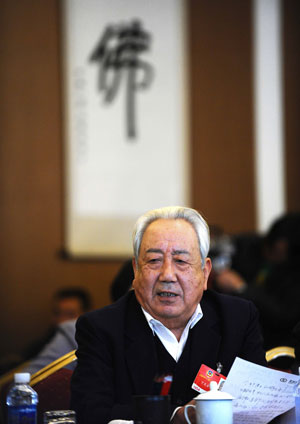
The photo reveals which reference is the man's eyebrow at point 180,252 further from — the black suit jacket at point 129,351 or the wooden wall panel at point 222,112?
the wooden wall panel at point 222,112

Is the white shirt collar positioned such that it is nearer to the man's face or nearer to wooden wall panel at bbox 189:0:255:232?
the man's face

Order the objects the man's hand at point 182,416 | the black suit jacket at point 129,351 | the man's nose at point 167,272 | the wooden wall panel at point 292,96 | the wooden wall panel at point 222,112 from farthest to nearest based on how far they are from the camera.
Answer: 1. the wooden wall panel at point 292,96
2. the wooden wall panel at point 222,112
3. the man's nose at point 167,272
4. the black suit jacket at point 129,351
5. the man's hand at point 182,416

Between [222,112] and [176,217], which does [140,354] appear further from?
[222,112]

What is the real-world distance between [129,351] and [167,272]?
0.86ft

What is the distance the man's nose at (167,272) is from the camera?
7.03 feet

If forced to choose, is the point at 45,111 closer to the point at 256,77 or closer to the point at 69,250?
the point at 69,250

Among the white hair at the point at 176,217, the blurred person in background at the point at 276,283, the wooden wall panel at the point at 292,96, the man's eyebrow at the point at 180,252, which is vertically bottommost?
the blurred person in background at the point at 276,283

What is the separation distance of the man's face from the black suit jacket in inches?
3.4

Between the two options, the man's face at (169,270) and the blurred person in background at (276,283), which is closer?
the man's face at (169,270)

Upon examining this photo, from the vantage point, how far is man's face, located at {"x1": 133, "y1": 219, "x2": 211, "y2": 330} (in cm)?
216

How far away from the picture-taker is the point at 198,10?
19.7ft

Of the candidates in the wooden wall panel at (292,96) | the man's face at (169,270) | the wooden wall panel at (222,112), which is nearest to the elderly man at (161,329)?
the man's face at (169,270)

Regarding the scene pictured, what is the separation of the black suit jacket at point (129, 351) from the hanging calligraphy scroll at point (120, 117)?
10.7 ft

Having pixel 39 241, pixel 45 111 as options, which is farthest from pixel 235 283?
pixel 45 111
